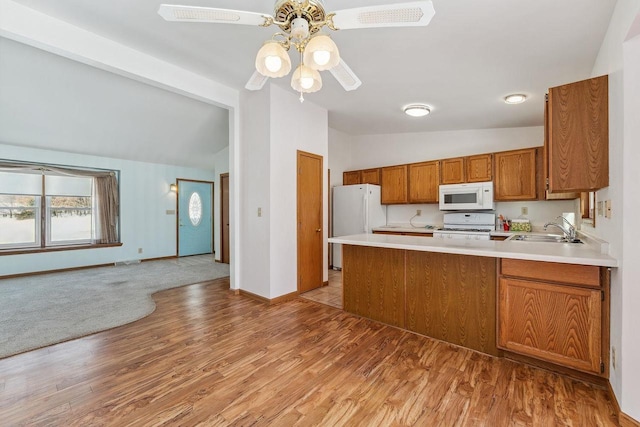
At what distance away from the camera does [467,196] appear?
4391mm

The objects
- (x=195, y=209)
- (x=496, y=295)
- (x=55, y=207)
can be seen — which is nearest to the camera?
(x=496, y=295)

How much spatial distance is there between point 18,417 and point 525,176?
5.49 meters

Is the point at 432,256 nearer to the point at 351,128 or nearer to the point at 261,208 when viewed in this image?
the point at 261,208

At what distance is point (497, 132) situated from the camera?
4578 mm

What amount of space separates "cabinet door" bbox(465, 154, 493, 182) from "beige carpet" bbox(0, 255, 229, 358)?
451 centimetres

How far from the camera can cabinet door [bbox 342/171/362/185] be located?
5738 mm

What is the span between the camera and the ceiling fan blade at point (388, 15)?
1373 millimetres

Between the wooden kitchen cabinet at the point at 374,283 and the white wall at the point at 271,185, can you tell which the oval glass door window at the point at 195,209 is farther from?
the wooden kitchen cabinet at the point at 374,283

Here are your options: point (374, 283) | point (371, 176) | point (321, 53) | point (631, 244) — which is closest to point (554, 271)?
point (631, 244)

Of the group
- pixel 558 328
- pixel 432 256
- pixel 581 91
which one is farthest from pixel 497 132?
pixel 558 328

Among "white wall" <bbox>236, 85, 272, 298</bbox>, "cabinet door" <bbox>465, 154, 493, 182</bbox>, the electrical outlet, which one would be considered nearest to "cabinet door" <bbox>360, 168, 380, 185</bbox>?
"cabinet door" <bbox>465, 154, 493, 182</bbox>

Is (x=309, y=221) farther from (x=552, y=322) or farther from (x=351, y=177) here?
(x=552, y=322)

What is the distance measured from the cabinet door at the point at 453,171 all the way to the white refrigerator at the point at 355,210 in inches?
46.3

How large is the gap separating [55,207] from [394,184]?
255 inches
